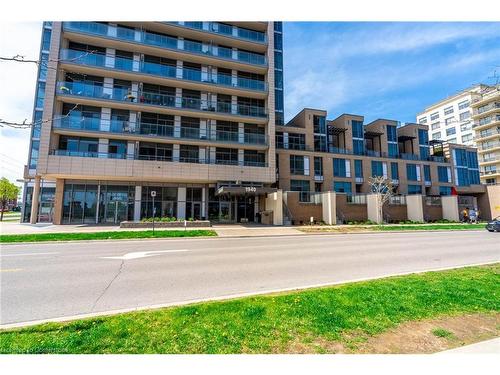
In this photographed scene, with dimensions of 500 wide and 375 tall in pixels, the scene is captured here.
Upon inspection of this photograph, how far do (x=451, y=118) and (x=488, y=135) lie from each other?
1150cm

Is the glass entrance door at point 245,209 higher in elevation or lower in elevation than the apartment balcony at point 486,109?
lower

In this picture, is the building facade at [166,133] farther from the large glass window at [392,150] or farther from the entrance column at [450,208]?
the large glass window at [392,150]

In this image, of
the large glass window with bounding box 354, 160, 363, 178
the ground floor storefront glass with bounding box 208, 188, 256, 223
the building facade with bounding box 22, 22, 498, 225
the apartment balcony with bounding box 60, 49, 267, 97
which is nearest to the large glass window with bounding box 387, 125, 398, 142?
the large glass window with bounding box 354, 160, 363, 178

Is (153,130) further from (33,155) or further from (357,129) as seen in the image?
(357,129)

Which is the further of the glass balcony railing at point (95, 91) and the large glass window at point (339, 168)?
the large glass window at point (339, 168)

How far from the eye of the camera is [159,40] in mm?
28953

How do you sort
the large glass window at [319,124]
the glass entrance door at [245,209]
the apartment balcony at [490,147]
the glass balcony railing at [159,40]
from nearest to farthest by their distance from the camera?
the glass balcony railing at [159,40], the glass entrance door at [245,209], the large glass window at [319,124], the apartment balcony at [490,147]

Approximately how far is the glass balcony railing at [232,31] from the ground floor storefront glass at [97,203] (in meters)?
20.3

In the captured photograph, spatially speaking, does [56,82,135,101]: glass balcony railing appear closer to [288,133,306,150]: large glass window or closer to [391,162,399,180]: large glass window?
[288,133,306,150]: large glass window

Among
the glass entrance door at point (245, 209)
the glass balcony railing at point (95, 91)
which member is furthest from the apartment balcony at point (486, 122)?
the glass balcony railing at point (95, 91)

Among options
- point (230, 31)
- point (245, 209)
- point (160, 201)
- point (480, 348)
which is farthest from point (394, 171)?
point (480, 348)

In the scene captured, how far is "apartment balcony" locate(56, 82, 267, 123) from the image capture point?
26219 mm

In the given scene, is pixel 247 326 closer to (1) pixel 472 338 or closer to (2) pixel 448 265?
(1) pixel 472 338

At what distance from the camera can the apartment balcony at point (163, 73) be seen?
86.3ft
